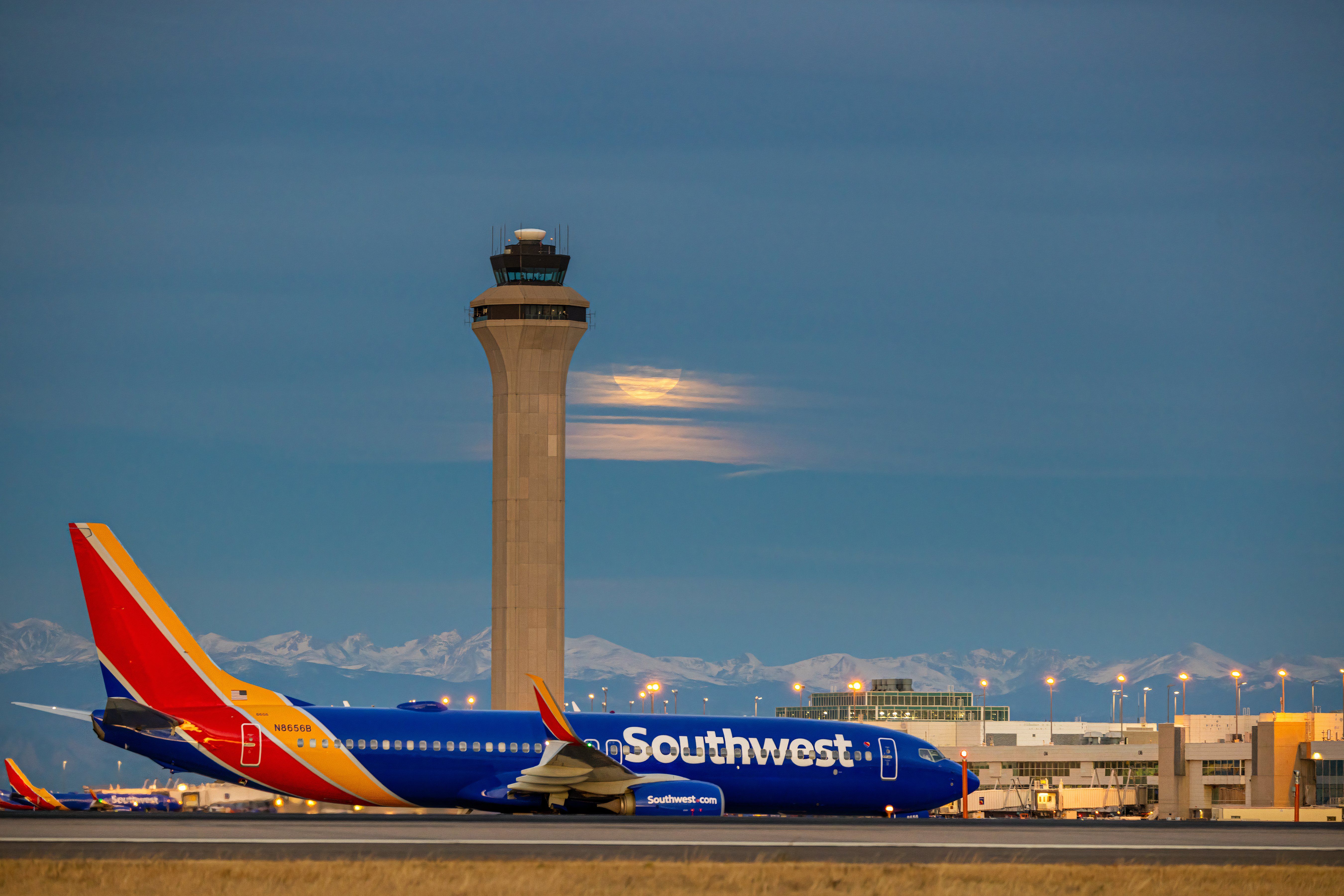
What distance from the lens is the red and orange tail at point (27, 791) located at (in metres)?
70.5

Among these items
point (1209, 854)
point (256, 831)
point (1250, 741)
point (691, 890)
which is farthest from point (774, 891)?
point (1250, 741)

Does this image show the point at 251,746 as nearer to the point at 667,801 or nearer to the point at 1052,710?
the point at 667,801

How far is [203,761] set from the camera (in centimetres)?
5041

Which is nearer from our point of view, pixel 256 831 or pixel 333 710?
pixel 256 831

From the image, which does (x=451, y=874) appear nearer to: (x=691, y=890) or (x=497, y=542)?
(x=691, y=890)

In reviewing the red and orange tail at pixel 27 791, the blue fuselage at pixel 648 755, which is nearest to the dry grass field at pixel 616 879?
the blue fuselage at pixel 648 755

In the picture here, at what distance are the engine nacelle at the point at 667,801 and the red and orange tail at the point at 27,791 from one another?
2846 cm

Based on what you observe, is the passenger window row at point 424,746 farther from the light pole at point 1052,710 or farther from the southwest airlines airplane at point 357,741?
the light pole at point 1052,710

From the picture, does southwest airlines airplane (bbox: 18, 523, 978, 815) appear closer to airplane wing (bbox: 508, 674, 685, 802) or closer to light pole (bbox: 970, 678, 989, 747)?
airplane wing (bbox: 508, 674, 685, 802)

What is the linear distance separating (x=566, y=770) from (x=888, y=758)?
11.0 metres

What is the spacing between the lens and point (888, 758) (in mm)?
56125

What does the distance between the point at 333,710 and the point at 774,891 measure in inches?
888

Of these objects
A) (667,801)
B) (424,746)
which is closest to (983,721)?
(667,801)

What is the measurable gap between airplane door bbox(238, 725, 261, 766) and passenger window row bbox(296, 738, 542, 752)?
1092 mm
